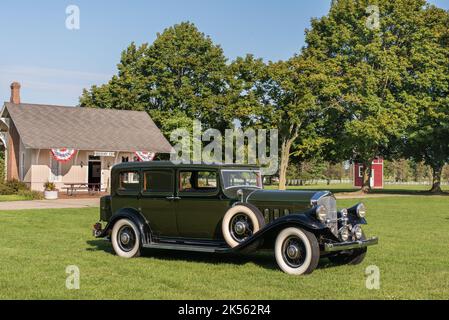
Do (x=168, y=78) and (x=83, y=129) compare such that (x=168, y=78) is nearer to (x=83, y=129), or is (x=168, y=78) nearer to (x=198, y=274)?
(x=83, y=129)

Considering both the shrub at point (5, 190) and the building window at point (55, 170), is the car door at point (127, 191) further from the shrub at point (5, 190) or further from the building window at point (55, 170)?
the building window at point (55, 170)

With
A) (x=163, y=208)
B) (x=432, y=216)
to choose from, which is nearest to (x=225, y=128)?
(x=432, y=216)

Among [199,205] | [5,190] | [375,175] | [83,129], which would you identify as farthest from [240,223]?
[375,175]

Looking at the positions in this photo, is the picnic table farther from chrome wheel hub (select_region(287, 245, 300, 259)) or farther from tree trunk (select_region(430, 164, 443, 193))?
tree trunk (select_region(430, 164, 443, 193))

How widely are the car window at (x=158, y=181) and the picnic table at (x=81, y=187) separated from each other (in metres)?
23.8

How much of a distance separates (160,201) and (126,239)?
3.29 feet

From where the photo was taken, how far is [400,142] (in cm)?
4719

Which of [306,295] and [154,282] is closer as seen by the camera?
[306,295]

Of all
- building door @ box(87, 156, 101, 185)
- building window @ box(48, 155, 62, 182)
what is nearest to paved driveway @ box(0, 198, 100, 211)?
building window @ box(48, 155, 62, 182)

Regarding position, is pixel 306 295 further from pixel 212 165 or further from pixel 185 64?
pixel 185 64

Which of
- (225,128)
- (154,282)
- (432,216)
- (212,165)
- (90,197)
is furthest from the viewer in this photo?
(225,128)

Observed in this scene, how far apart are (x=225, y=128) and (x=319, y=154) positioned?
776 centimetres

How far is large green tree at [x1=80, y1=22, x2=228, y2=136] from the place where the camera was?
50500 millimetres

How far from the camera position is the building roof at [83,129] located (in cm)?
3544
